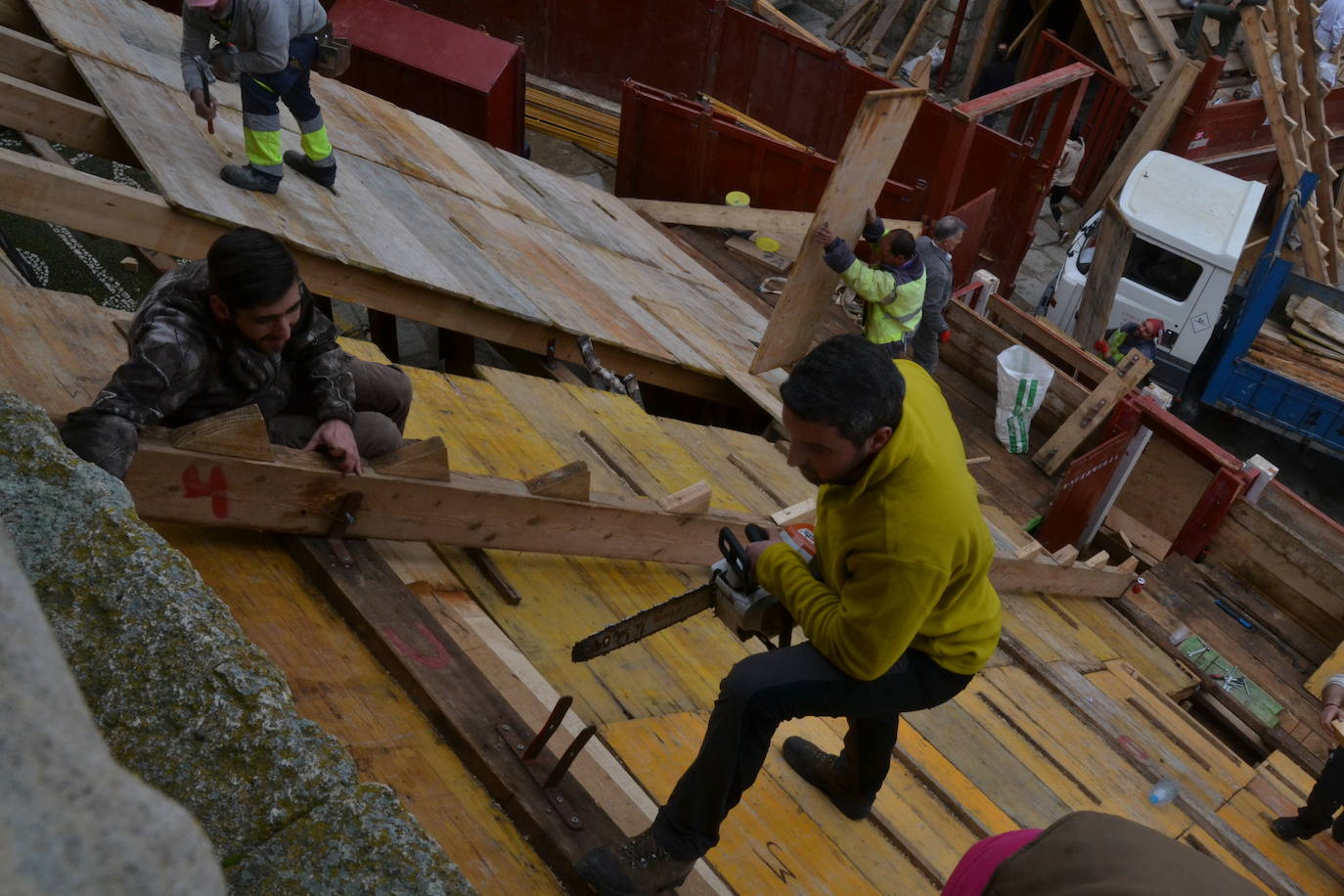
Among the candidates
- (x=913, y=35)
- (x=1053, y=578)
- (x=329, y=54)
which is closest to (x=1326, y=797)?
(x=1053, y=578)

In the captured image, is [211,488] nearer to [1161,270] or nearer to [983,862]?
[983,862]

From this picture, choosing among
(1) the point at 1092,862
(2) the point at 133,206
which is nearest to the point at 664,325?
(2) the point at 133,206

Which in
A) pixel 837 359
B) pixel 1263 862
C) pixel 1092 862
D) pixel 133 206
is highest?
pixel 837 359

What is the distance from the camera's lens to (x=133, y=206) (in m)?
4.45

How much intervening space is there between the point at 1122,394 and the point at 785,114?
6389 millimetres

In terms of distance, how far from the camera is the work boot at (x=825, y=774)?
3.55 meters

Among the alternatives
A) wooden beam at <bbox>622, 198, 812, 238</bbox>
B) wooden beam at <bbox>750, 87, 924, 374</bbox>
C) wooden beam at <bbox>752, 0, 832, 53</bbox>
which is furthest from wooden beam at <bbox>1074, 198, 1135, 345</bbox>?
wooden beam at <bbox>750, 87, 924, 374</bbox>

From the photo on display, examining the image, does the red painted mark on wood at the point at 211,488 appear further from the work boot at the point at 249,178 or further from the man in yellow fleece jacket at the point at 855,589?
the work boot at the point at 249,178

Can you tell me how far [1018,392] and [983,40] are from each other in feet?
34.3

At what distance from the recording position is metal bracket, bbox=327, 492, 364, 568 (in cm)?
306

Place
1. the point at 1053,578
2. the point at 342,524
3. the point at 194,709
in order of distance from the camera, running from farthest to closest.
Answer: the point at 1053,578, the point at 342,524, the point at 194,709

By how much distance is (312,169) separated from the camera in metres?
5.79

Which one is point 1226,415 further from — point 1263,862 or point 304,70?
point 304,70

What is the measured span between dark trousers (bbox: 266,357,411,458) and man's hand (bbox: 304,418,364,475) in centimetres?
16
